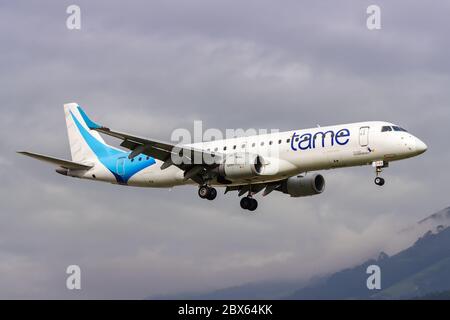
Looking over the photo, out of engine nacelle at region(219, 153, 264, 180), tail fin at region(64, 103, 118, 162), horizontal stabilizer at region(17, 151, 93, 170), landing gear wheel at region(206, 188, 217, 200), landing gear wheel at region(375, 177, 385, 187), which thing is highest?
tail fin at region(64, 103, 118, 162)

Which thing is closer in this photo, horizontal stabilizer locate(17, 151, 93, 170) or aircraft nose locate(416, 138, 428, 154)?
aircraft nose locate(416, 138, 428, 154)

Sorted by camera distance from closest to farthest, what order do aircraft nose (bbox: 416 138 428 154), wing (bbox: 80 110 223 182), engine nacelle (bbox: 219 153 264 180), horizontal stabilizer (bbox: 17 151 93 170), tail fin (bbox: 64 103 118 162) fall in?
aircraft nose (bbox: 416 138 428 154)
wing (bbox: 80 110 223 182)
engine nacelle (bbox: 219 153 264 180)
horizontal stabilizer (bbox: 17 151 93 170)
tail fin (bbox: 64 103 118 162)

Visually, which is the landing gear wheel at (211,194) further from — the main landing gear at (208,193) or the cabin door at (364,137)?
the cabin door at (364,137)

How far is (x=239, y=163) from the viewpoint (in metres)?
53.2

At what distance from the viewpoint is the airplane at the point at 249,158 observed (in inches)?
1994

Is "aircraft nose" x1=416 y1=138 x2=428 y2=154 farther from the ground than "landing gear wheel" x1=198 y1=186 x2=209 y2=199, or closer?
farther from the ground

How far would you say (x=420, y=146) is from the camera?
165 feet

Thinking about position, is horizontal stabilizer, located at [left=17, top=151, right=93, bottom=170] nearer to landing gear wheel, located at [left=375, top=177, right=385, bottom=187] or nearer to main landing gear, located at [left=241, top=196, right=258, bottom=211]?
main landing gear, located at [left=241, top=196, right=258, bottom=211]

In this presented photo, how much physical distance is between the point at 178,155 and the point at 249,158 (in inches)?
184

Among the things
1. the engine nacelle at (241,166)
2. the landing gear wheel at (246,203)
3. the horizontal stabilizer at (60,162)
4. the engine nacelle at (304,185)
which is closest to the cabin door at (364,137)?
the engine nacelle at (241,166)

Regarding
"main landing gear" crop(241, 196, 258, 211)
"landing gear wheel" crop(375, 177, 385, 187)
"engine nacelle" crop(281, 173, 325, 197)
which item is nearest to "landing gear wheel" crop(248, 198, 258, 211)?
"main landing gear" crop(241, 196, 258, 211)

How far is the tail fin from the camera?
6278 cm

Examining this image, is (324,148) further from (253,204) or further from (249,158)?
(253,204)
